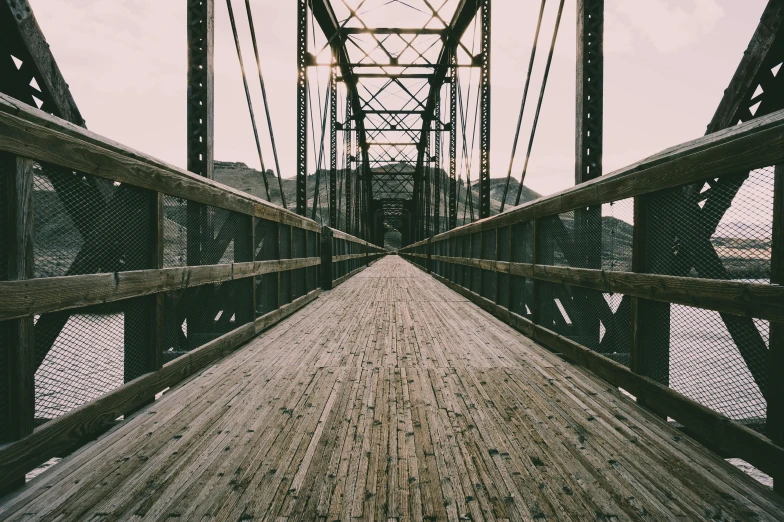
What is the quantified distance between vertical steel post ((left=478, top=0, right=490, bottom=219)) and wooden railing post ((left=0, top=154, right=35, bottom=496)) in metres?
8.67

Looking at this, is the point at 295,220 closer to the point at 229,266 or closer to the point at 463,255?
the point at 229,266

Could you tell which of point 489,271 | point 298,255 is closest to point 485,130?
point 489,271

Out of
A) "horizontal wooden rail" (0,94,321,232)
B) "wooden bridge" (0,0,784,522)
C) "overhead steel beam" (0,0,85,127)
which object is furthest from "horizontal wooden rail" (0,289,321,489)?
"overhead steel beam" (0,0,85,127)

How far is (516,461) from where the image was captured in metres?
1.99

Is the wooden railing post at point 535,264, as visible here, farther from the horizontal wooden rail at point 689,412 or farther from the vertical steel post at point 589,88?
the vertical steel post at point 589,88

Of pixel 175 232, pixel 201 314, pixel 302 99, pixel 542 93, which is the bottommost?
pixel 201 314

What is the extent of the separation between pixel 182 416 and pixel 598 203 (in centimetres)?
297

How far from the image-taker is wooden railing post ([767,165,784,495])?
5.62 feet

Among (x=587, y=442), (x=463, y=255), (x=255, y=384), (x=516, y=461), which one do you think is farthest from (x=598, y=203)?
(x=463, y=255)

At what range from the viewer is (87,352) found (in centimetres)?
215

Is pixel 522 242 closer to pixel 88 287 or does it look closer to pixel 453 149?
pixel 88 287

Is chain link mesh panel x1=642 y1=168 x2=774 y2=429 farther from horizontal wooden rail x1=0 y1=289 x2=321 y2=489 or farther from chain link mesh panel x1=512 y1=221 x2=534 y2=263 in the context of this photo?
horizontal wooden rail x1=0 y1=289 x2=321 y2=489

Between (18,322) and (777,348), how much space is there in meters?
2.91

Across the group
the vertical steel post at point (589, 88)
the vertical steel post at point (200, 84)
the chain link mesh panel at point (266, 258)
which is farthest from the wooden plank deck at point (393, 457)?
the vertical steel post at point (200, 84)
